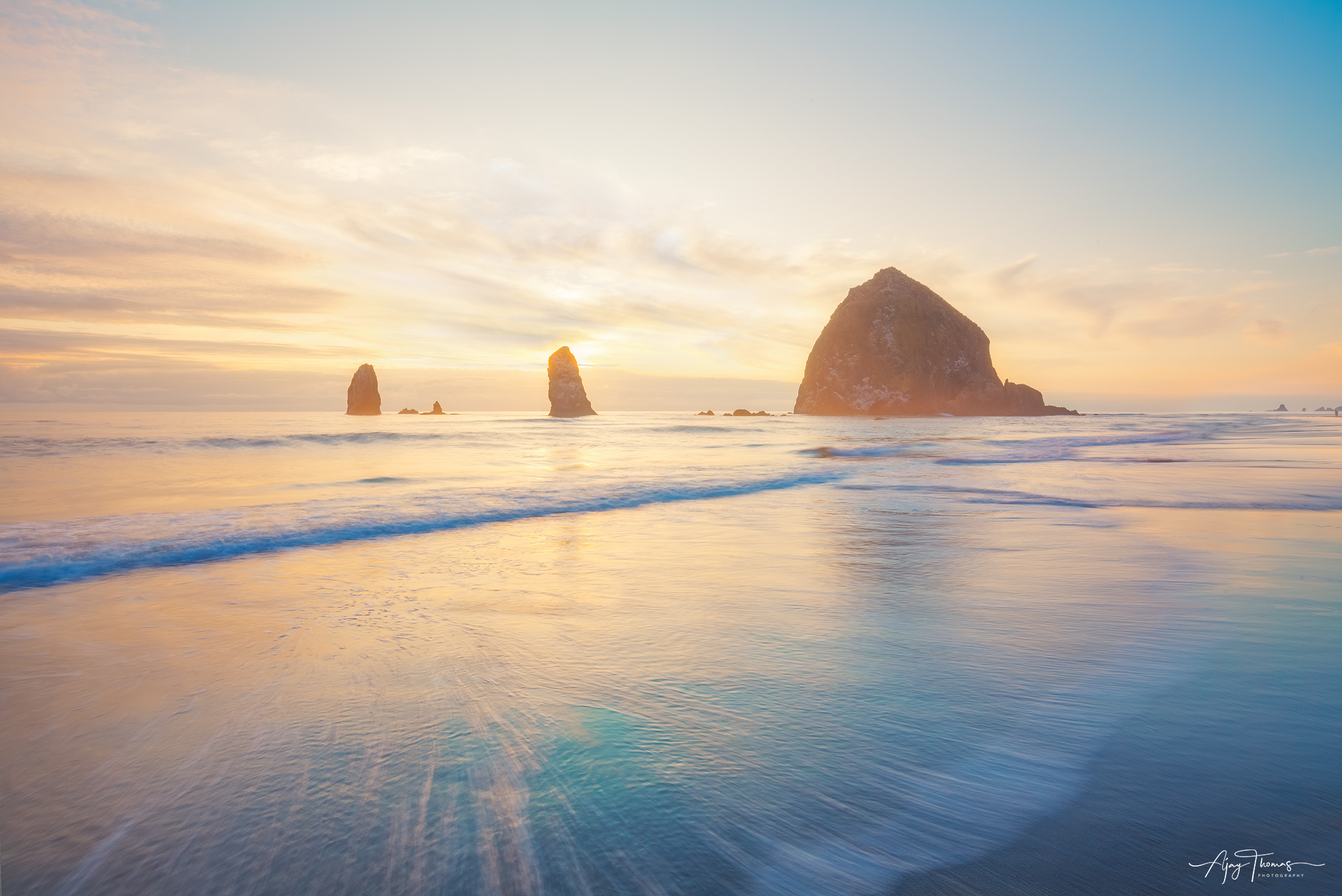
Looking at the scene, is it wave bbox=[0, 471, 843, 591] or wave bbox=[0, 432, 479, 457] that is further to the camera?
wave bbox=[0, 432, 479, 457]

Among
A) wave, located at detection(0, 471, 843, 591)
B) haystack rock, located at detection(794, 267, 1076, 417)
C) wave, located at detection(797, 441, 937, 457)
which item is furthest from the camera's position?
haystack rock, located at detection(794, 267, 1076, 417)

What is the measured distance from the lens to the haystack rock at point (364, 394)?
99312 mm

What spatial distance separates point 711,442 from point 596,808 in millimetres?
36196

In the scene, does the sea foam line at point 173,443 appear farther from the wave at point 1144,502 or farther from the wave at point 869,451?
the wave at point 1144,502

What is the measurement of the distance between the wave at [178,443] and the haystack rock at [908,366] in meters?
113

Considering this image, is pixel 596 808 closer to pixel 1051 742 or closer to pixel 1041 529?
pixel 1051 742

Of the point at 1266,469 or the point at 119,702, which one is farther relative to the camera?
the point at 1266,469

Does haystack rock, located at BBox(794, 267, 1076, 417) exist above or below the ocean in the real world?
above

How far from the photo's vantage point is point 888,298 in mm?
138125

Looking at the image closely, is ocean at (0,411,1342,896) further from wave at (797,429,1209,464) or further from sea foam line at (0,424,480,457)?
sea foam line at (0,424,480,457)

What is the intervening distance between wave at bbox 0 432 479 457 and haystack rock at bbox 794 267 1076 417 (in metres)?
113

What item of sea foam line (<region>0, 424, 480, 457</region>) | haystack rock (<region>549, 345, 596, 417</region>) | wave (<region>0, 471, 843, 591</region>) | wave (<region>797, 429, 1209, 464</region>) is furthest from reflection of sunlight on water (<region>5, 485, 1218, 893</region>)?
haystack rock (<region>549, 345, 596, 417</region>)

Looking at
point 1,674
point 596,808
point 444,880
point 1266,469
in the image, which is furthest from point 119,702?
point 1266,469

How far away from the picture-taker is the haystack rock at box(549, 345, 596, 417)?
300ft
